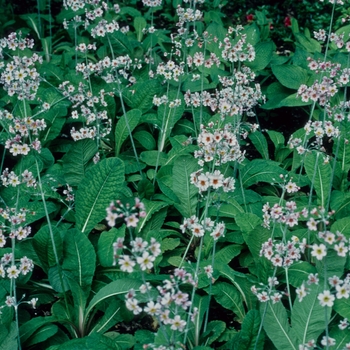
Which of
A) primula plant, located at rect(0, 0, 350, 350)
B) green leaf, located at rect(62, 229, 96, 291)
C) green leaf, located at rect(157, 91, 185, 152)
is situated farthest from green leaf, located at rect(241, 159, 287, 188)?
green leaf, located at rect(62, 229, 96, 291)

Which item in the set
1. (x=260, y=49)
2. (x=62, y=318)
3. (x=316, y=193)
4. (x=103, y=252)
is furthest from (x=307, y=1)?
(x=62, y=318)

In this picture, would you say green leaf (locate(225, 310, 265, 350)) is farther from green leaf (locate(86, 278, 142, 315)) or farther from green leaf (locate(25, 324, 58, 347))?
green leaf (locate(25, 324, 58, 347))

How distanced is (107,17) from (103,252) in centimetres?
377

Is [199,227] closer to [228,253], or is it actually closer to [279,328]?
[279,328]

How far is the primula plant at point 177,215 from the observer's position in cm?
284

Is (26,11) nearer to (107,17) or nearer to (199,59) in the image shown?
(107,17)

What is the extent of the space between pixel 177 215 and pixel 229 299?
3.20 ft

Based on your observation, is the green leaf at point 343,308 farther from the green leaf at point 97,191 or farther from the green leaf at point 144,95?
the green leaf at point 144,95

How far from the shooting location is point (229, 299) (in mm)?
3336

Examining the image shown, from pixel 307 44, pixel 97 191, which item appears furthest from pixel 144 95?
pixel 307 44

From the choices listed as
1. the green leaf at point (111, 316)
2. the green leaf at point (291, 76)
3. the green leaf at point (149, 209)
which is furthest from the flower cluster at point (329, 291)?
the green leaf at point (291, 76)

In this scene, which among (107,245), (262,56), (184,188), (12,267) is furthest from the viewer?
(262,56)

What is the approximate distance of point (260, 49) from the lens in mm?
5453

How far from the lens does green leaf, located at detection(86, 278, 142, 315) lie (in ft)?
10.4
